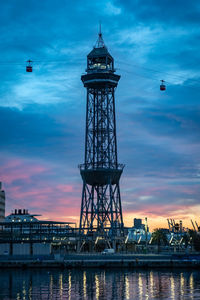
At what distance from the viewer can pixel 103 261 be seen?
13275 cm

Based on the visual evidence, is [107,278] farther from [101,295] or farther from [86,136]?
[86,136]

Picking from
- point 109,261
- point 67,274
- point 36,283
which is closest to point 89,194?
point 109,261

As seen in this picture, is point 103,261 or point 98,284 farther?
point 103,261

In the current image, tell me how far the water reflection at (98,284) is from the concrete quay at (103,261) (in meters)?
4.24

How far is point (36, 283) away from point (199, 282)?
30964 millimetres

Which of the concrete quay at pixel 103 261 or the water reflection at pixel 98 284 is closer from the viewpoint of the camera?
the water reflection at pixel 98 284

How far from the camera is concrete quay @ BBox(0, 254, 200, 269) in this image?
132 m

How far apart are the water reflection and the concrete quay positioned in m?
4.24

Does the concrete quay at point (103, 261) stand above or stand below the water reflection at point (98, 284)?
above

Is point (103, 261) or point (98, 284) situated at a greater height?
point (103, 261)

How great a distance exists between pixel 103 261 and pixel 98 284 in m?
33.6

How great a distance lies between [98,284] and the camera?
99250 millimetres

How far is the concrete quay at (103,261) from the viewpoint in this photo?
132m

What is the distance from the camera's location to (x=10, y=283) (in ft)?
335
